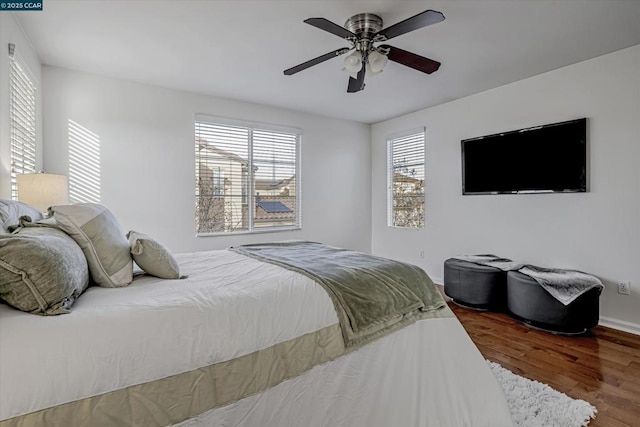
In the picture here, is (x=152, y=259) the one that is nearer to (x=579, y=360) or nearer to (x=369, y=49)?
(x=369, y=49)

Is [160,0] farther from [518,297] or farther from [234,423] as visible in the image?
[518,297]

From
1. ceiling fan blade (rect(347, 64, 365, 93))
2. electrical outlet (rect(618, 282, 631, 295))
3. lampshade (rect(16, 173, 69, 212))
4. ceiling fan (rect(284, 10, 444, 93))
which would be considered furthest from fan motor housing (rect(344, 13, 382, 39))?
electrical outlet (rect(618, 282, 631, 295))

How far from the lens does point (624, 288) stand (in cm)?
298

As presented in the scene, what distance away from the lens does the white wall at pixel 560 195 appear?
2.96 meters

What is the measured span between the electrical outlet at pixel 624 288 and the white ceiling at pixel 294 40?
2179 millimetres

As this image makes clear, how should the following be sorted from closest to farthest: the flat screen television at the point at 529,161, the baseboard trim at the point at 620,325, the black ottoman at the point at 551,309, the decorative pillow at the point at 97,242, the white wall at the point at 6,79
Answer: the decorative pillow at the point at 97,242
the white wall at the point at 6,79
the black ottoman at the point at 551,309
the baseboard trim at the point at 620,325
the flat screen television at the point at 529,161

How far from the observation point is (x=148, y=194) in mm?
3785

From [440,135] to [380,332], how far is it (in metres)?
3.75

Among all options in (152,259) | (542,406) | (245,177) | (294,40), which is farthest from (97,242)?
(245,177)

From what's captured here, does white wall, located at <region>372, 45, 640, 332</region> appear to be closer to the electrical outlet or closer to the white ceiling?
the electrical outlet

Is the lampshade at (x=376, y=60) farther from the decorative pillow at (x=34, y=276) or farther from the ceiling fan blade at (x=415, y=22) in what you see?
the decorative pillow at (x=34, y=276)

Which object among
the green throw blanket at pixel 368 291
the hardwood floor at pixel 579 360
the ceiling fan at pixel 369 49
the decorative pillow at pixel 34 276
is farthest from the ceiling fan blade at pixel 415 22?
the hardwood floor at pixel 579 360

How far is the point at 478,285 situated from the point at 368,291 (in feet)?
7.77

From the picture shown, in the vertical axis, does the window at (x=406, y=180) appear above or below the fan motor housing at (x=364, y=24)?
below
